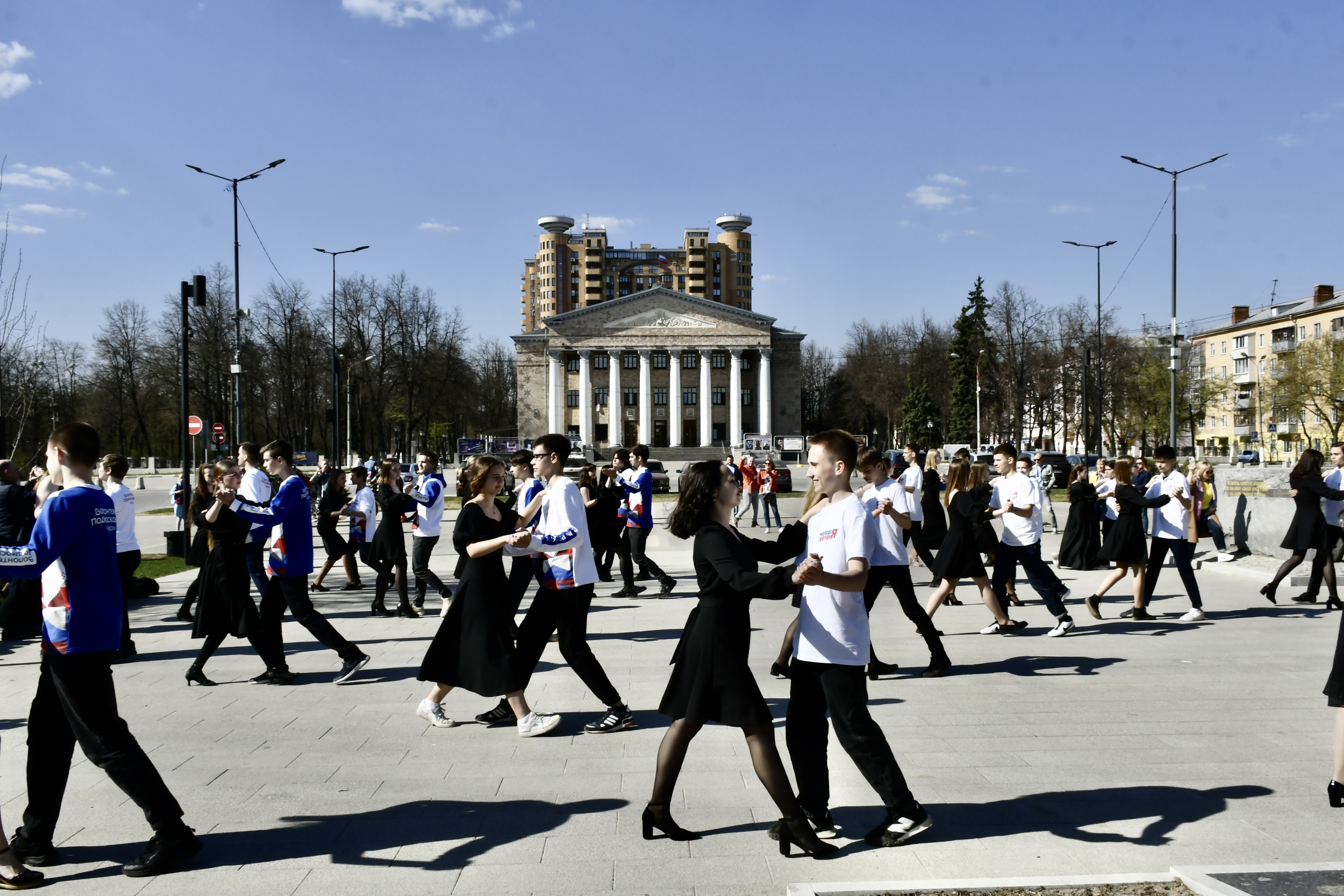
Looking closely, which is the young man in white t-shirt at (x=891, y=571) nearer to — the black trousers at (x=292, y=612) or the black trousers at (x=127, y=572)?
the black trousers at (x=292, y=612)

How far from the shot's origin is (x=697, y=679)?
4.34 metres

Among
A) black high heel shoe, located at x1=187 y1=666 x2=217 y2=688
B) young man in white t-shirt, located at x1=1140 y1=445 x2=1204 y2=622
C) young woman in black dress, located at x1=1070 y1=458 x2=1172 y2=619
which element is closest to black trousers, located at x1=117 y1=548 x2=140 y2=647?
black high heel shoe, located at x1=187 y1=666 x2=217 y2=688

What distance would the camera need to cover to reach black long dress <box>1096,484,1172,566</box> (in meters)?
10.4

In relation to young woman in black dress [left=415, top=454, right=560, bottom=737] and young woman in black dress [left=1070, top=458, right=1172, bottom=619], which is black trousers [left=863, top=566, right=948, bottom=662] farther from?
young woman in black dress [left=1070, top=458, right=1172, bottom=619]

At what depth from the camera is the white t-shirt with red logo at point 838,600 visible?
4.26 metres

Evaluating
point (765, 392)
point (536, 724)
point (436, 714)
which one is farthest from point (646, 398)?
point (536, 724)

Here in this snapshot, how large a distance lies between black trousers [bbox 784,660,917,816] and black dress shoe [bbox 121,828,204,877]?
257 cm

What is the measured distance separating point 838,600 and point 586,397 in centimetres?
10193

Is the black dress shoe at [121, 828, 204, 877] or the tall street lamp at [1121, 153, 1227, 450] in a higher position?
the tall street lamp at [1121, 153, 1227, 450]

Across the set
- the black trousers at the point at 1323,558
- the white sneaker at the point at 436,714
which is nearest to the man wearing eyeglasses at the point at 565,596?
the white sneaker at the point at 436,714

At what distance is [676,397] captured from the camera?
104875 millimetres

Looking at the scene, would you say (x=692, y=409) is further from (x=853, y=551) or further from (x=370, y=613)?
(x=853, y=551)

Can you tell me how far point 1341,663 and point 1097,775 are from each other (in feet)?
4.23

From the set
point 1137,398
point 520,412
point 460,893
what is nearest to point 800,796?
point 460,893
